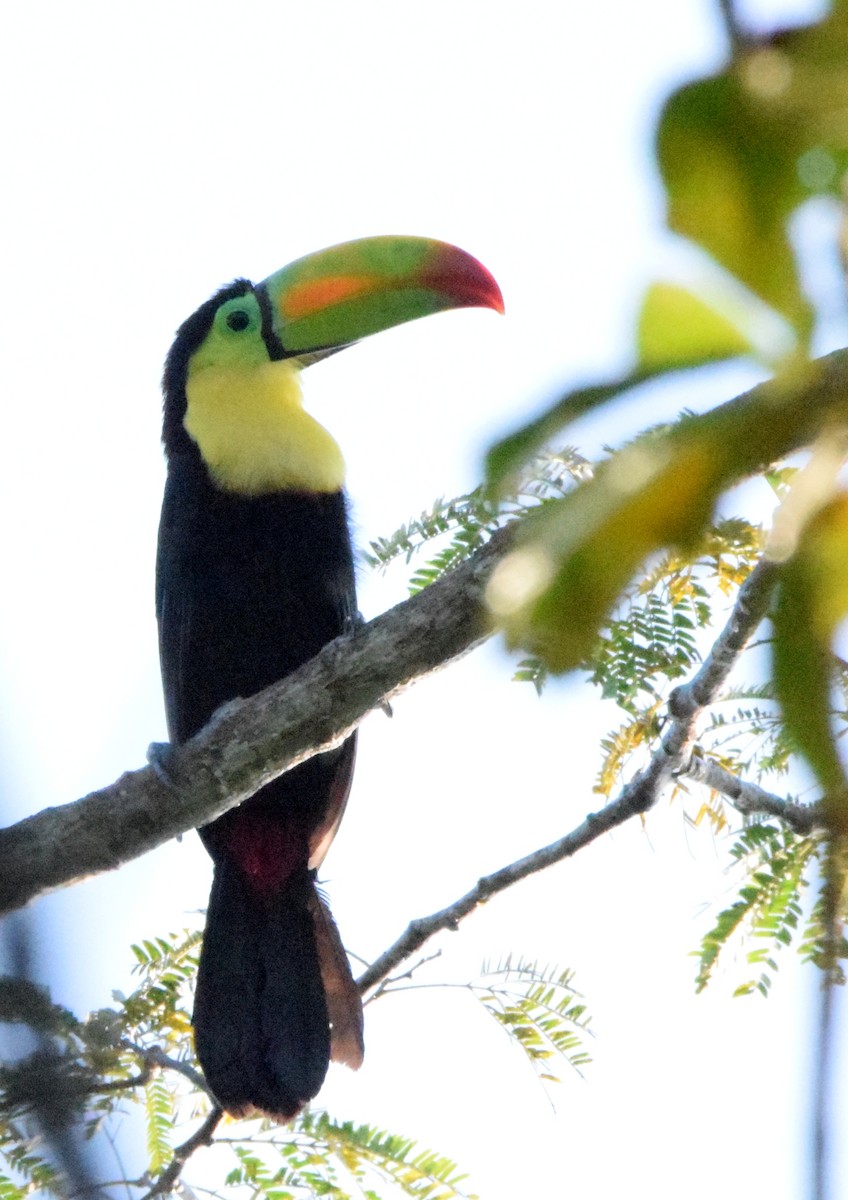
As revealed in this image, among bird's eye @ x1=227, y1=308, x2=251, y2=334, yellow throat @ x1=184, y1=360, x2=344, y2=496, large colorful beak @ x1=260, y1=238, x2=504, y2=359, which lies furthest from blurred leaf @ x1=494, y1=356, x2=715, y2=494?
bird's eye @ x1=227, y1=308, x2=251, y2=334

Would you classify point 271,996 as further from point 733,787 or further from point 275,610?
point 733,787

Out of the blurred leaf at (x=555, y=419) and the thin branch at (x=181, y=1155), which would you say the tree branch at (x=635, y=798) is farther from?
the blurred leaf at (x=555, y=419)

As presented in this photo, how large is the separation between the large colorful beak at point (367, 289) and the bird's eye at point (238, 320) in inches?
4.6

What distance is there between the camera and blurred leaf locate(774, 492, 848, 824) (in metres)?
0.50

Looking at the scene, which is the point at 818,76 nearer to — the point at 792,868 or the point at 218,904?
the point at 792,868

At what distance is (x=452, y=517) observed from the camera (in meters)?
3.42

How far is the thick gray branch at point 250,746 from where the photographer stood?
9.97 ft

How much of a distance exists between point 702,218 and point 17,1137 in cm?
244

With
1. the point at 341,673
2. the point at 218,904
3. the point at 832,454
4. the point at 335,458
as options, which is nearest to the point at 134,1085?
the point at 341,673

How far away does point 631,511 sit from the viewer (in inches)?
21.4

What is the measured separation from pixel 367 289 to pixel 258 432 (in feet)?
2.10

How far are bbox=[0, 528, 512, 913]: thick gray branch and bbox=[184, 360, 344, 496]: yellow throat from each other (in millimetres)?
1272

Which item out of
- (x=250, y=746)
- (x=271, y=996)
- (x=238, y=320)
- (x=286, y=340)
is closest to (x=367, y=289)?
(x=286, y=340)

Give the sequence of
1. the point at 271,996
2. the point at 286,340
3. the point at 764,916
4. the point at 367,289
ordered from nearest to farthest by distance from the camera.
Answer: the point at 764,916 < the point at 271,996 < the point at 367,289 < the point at 286,340
